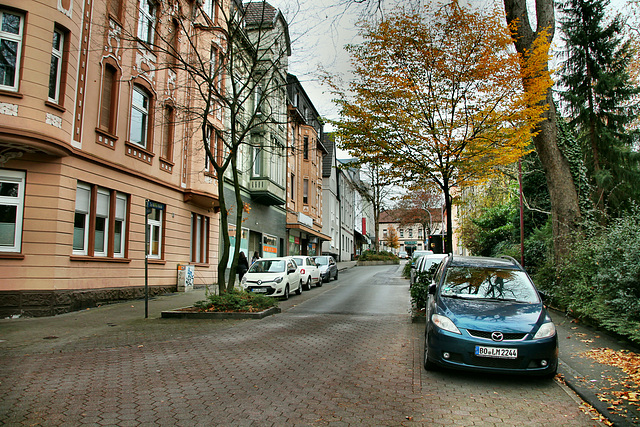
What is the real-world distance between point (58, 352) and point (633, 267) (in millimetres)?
9969

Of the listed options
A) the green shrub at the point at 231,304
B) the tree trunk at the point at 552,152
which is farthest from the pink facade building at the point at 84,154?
the tree trunk at the point at 552,152

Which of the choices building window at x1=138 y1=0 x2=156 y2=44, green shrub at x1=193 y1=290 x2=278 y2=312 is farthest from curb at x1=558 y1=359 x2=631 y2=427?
building window at x1=138 y1=0 x2=156 y2=44

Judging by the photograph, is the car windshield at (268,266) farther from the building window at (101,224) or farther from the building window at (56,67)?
the building window at (56,67)

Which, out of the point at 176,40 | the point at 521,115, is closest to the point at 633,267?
the point at 521,115

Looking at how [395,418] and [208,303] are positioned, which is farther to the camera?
[208,303]

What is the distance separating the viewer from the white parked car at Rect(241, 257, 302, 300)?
16.6 meters

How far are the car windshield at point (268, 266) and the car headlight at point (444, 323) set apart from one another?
11.2 metres

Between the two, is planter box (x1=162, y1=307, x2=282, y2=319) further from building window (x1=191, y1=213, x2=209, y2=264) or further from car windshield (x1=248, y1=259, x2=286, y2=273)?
building window (x1=191, y1=213, x2=209, y2=264)

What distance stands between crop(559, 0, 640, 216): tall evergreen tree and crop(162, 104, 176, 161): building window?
686 inches

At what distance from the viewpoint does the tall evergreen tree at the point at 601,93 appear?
69.2 ft

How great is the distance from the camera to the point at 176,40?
17297 mm

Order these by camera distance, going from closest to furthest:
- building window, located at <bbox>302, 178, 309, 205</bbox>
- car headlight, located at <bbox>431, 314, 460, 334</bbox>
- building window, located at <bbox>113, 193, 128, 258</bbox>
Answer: car headlight, located at <bbox>431, 314, 460, 334</bbox> < building window, located at <bbox>113, 193, 128, 258</bbox> < building window, located at <bbox>302, 178, 309, 205</bbox>

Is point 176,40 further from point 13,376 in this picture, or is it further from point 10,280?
point 13,376

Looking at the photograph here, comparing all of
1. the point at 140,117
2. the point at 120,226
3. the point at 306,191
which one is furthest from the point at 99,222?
the point at 306,191
